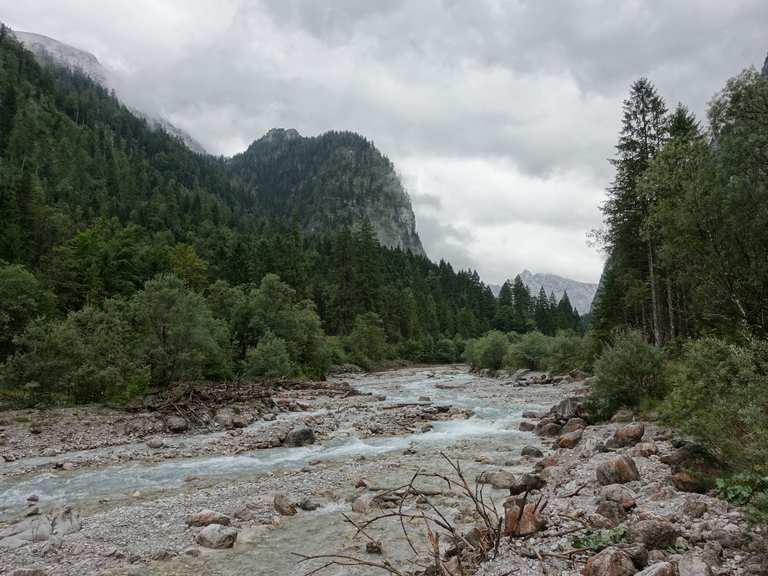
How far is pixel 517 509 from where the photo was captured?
8.34 m

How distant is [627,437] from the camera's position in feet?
47.6

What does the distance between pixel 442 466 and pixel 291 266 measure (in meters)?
75.4

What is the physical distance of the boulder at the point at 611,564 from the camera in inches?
238

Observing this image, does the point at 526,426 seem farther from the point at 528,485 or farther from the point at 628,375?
the point at 528,485

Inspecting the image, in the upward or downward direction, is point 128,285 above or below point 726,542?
above

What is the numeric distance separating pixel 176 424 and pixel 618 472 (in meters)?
19.7

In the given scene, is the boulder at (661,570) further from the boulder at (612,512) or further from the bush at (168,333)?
the bush at (168,333)

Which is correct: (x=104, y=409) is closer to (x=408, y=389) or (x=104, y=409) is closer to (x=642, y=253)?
(x=408, y=389)

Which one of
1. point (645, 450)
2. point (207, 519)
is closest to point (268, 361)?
point (207, 519)

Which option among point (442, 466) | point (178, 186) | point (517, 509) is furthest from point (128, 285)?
point (178, 186)

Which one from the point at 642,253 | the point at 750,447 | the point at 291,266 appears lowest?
the point at 750,447

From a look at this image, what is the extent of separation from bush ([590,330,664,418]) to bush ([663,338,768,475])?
522cm

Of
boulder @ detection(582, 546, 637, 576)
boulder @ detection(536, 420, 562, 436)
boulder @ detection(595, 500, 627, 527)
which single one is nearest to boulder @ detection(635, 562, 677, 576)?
boulder @ detection(582, 546, 637, 576)

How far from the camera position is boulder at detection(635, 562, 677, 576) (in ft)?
18.2
